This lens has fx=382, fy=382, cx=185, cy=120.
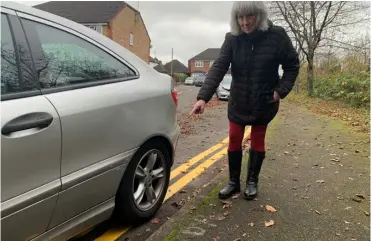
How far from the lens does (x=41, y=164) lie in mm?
2057

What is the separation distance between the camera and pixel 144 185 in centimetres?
313

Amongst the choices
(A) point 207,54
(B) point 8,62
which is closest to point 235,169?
(B) point 8,62

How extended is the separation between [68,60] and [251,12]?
167 centimetres

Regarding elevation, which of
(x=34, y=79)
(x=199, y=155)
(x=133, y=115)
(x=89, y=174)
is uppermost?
(x=34, y=79)

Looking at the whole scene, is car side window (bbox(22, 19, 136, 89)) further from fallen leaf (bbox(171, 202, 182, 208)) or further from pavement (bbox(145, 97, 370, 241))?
fallen leaf (bbox(171, 202, 182, 208))

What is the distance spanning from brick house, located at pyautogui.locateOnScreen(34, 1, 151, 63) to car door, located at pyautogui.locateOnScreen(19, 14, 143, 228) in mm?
35625

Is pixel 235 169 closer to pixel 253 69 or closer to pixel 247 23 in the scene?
pixel 253 69

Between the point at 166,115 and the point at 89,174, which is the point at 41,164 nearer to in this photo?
the point at 89,174

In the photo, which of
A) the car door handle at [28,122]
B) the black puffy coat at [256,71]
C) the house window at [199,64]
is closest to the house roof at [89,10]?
the black puffy coat at [256,71]

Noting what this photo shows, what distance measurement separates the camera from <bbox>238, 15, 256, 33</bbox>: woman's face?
11.0ft

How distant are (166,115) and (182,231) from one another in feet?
3.15

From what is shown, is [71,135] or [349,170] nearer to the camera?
[71,135]

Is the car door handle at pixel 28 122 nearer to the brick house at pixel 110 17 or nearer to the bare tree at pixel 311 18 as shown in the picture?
the bare tree at pixel 311 18

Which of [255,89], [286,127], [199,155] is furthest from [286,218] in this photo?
[286,127]
